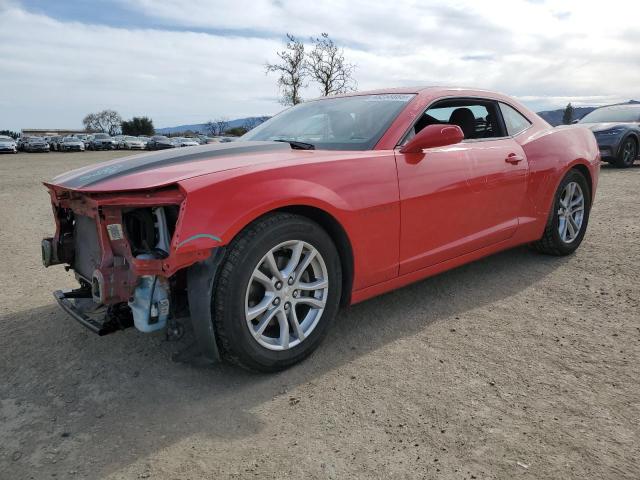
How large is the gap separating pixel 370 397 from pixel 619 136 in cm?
1115

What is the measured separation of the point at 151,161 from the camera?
2631mm

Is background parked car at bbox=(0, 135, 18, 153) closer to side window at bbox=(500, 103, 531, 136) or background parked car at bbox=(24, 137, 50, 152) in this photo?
background parked car at bbox=(24, 137, 50, 152)

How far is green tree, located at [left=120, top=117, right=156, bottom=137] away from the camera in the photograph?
74.4m

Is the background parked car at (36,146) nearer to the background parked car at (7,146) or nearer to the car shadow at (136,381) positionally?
the background parked car at (7,146)

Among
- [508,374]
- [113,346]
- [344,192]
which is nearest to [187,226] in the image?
[344,192]

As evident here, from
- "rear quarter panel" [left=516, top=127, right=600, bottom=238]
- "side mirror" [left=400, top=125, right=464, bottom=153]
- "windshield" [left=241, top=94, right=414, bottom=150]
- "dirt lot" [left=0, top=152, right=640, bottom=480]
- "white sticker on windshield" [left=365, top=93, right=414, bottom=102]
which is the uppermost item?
"white sticker on windshield" [left=365, top=93, right=414, bottom=102]

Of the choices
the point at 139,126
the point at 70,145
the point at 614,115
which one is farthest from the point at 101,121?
the point at 614,115

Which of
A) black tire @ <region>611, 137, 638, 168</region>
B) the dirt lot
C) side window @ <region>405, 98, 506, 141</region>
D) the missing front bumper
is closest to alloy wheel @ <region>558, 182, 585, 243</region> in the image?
the dirt lot

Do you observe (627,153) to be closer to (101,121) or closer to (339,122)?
(339,122)

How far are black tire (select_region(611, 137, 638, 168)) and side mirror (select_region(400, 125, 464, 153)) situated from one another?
33.0ft

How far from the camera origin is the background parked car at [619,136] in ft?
36.1

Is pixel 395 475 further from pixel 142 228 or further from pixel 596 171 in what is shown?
pixel 596 171

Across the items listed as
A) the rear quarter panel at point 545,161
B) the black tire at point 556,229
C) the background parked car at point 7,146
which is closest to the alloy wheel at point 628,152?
the black tire at point 556,229

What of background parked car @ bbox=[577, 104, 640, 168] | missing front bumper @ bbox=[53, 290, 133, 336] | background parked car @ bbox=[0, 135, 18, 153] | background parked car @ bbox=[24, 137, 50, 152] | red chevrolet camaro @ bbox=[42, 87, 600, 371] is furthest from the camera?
background parked car @ bbox=[24, 137, 50, 152]
